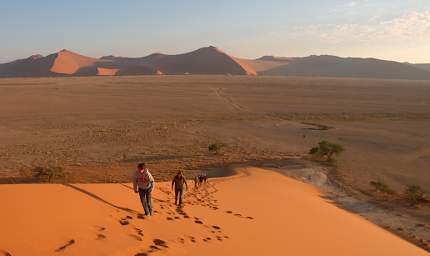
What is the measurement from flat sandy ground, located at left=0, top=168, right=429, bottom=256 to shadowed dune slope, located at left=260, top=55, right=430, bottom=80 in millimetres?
114386

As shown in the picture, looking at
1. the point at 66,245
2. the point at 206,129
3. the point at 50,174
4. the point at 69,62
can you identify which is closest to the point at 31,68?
the point at 69,62

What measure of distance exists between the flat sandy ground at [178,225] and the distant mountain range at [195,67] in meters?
98.0

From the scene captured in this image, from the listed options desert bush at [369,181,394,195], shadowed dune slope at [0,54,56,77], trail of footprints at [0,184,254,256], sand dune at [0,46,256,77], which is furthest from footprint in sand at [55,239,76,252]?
shadowed dune slope at [0,54,56,77]

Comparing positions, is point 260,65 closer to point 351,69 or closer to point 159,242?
point 351,69

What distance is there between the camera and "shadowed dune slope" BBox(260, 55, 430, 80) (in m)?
121

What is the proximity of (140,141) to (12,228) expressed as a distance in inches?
722

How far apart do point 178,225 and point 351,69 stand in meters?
132

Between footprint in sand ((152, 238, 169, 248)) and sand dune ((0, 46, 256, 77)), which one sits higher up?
sand dune ((0, 46, 256, 77))

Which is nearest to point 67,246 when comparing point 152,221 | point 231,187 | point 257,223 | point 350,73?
point 152,221

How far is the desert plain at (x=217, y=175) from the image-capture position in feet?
21.5

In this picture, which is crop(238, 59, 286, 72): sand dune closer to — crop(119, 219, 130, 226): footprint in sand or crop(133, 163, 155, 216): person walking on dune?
crop(133, 163, 155, 216): person walking on dune

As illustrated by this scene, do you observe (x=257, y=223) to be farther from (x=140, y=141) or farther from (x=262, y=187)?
(x=140, y=141)

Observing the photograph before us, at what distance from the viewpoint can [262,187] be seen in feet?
43.1

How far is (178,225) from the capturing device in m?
7.53
